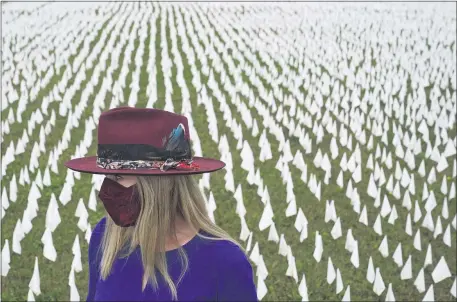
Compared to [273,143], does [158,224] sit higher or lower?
lower

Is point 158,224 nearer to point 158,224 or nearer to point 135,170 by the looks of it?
point 158,224

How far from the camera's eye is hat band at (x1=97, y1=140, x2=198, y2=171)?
1984mm

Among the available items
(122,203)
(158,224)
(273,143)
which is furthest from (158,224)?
(273,143)

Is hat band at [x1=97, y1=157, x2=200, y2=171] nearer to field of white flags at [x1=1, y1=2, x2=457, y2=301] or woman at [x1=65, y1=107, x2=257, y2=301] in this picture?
woman at [x1=65, y1=107, x2=257, y2=301]

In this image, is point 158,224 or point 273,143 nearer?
point 158,224

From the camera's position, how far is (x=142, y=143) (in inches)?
78.6

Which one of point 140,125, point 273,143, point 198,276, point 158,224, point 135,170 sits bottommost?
point 198,276

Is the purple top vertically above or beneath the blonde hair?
beneath

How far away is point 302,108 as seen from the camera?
424 inches

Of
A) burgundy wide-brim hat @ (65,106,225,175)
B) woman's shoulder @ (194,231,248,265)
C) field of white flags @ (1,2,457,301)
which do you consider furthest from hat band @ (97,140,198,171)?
field of white flags @ (1,2,457,301)

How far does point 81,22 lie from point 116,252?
1983 cm

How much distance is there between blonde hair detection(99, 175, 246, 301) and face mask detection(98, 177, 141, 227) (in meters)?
0.02

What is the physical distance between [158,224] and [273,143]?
6933mm

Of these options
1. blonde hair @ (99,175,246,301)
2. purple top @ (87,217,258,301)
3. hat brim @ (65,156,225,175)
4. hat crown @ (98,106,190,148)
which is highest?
hat crown @ (98,106,190,148)
